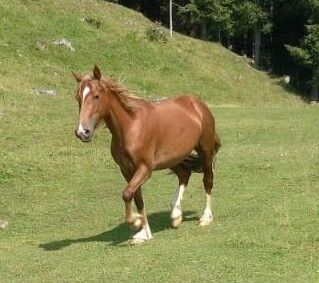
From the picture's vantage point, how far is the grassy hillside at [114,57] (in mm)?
34969

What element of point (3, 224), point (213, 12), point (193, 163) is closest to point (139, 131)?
point (193, 163)

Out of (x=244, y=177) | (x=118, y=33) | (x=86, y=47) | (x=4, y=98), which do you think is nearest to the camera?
(x=244, y=177)

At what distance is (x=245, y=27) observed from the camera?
56000mm

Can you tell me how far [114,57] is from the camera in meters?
40.3

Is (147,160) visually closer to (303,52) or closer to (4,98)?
(4,98)

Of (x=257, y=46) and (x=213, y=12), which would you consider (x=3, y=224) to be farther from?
(x=257, y=46)

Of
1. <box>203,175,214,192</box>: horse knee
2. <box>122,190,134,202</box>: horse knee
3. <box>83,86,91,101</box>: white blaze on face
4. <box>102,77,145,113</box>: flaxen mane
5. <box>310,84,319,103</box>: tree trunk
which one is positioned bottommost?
<box>310,84,319,103</box>: tree trunk

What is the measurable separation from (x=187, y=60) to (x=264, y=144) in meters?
24.1

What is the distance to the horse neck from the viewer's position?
10.0 m

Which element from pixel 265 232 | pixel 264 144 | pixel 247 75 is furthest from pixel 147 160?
pixel 247 75

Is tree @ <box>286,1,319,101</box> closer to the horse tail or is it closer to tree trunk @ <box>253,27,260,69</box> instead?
tree trunk @ <box>253,27,260,69</box>

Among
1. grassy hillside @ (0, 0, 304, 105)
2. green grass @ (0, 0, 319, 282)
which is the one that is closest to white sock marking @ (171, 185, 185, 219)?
green grass @ (0, 0, 319, 282)

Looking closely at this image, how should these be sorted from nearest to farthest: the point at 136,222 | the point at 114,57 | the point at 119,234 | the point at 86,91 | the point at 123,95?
the point at 86,91
the point at 136,222
the point at 123,95
the point at 119,234
the point at 114,57

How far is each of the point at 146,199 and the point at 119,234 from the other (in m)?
2.81
